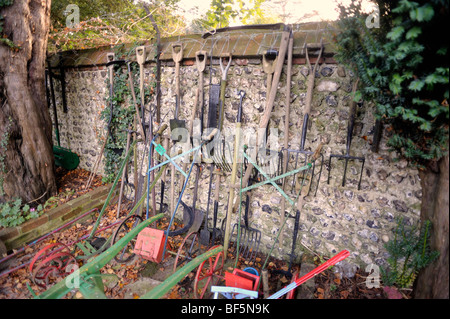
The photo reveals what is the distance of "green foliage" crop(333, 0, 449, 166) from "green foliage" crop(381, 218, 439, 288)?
0.71 m

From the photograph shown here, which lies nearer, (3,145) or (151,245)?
(151,245)

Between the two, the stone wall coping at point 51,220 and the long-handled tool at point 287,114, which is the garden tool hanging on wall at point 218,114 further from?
the stone wall coping at point 51,220

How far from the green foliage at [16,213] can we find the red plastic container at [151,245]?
2039 millimetres

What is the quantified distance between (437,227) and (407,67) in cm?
144

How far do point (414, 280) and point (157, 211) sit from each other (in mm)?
3713

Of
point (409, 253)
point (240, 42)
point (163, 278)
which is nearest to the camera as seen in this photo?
point (409, 253)

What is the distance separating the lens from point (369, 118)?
282 cm

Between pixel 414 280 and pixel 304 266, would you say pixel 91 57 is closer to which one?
pixel 304 266

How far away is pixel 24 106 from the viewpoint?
403cm

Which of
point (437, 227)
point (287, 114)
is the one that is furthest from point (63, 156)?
point (437, 227)

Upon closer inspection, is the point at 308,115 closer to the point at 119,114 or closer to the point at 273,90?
the point at 273,90

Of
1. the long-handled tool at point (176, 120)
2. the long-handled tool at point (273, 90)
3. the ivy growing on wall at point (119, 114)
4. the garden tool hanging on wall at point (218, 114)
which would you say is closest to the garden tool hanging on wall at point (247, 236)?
the long-handled tool at point (273, 90)

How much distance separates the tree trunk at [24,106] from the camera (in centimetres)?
381
